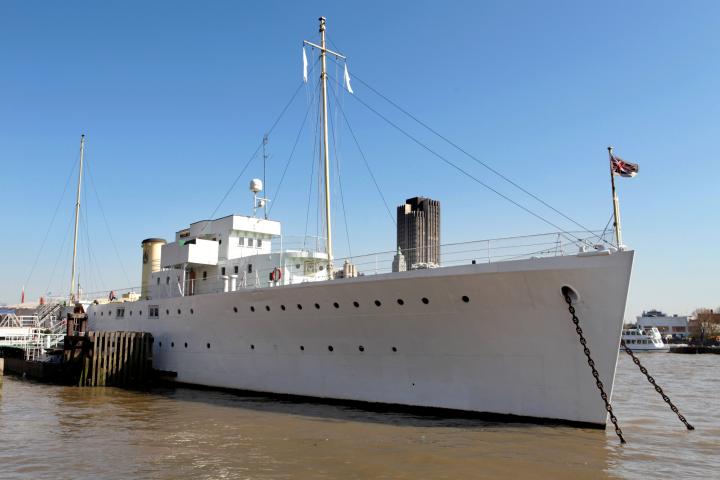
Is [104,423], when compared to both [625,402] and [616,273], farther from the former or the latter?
[625,402]

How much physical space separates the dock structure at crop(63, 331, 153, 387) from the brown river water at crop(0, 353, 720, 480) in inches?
213

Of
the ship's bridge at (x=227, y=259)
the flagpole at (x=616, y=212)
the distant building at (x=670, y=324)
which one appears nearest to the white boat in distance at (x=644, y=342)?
the distant building at (x=670, y=324)

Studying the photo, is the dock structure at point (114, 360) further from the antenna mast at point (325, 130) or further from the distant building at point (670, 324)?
the distant building at point (670, 324)

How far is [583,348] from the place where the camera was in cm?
1152

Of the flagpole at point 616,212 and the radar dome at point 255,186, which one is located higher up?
the radar dome at point 255,186

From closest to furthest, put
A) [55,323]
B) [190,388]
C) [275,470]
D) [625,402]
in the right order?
[275,470] → [625,402] → [190,388] → [55,323]

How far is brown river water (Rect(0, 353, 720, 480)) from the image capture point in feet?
29.5

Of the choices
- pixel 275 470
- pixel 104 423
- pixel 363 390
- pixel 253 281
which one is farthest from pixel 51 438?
pixel 253 281

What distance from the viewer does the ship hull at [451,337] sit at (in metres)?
11.5

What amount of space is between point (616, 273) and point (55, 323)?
33.1 m

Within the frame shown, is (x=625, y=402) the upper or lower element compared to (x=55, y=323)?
lower

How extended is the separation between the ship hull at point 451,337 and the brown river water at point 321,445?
70 centimetres

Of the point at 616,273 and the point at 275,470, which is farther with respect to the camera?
the point at 616,273

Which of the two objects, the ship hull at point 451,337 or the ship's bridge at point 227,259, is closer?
the ship hull at point 451,337
